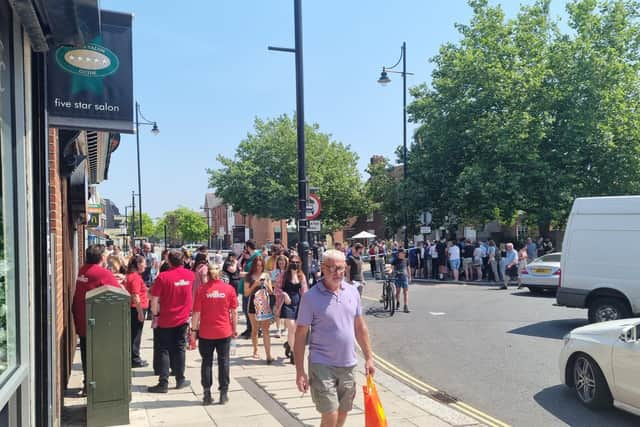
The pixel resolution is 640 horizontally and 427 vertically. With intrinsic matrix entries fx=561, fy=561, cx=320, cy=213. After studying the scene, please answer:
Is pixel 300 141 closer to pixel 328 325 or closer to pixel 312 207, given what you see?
pixel 312 207

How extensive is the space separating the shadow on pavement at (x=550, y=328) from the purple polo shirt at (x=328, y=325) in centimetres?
691

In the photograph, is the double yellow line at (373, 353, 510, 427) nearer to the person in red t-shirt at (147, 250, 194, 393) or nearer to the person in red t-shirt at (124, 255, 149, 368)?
the person in red t-shirt at (147, 250, 194, 393)

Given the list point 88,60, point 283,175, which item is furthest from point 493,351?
point 283,175

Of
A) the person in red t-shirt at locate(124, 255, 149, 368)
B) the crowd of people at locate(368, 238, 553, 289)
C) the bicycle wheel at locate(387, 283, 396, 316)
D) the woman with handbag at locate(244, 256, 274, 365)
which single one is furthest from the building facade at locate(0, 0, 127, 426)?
the crowd of people at locate(368, 238, 553, 289)

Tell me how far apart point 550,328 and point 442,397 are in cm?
513

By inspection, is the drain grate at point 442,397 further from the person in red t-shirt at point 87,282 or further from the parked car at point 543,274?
the parked car at point 543,274

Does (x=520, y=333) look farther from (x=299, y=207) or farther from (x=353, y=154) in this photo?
(x=353, y=154)

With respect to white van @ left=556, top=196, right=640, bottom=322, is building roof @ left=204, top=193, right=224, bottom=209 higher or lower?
higher

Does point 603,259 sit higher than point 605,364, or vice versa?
point 603,259

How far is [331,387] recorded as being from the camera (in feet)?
14.5

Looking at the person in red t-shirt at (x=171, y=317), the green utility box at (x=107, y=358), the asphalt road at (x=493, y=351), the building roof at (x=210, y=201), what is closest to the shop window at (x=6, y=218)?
the green utility box at (x=107, y=358)

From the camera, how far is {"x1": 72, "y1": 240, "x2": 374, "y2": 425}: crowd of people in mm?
4457

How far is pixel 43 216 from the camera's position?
12.4 feet

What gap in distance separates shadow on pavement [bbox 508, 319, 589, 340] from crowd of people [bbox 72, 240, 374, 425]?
4.66m
